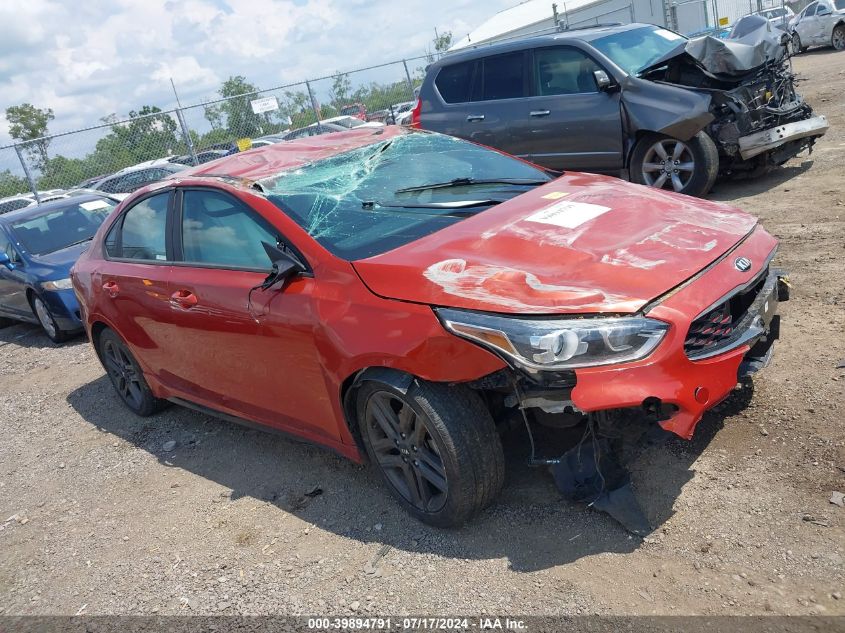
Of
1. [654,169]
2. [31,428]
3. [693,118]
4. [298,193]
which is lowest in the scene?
[31,428]

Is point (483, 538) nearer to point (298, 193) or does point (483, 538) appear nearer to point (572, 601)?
point (572, 601)

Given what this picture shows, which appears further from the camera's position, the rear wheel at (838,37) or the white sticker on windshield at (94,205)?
the rear wheel at (838,37)

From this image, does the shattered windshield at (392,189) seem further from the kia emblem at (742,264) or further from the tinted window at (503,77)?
the tinted window at (503,77)

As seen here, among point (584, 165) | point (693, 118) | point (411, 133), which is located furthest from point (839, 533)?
point (584, 165)

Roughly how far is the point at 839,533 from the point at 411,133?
3328 millimetres

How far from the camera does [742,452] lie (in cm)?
328

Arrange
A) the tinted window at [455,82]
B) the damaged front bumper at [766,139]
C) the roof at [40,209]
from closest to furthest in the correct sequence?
→ the damaged front bumper at [766,139] → the roof at [40,209] → the tinted window at [455,82]

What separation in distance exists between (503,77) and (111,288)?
5.75 metres

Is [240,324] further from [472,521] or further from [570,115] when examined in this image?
[570,115]

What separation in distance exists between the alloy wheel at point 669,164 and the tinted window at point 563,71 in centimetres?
101

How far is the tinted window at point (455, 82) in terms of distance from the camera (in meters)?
9.24

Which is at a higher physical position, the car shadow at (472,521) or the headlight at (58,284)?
the headlight at (58,284)

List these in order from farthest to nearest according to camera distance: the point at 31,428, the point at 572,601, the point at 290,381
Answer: the point at 31,428 → the point at 290,381 → the point at 572,601

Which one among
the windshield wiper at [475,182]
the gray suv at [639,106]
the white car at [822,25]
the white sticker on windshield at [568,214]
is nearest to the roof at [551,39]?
the gray suv at [639,106]
